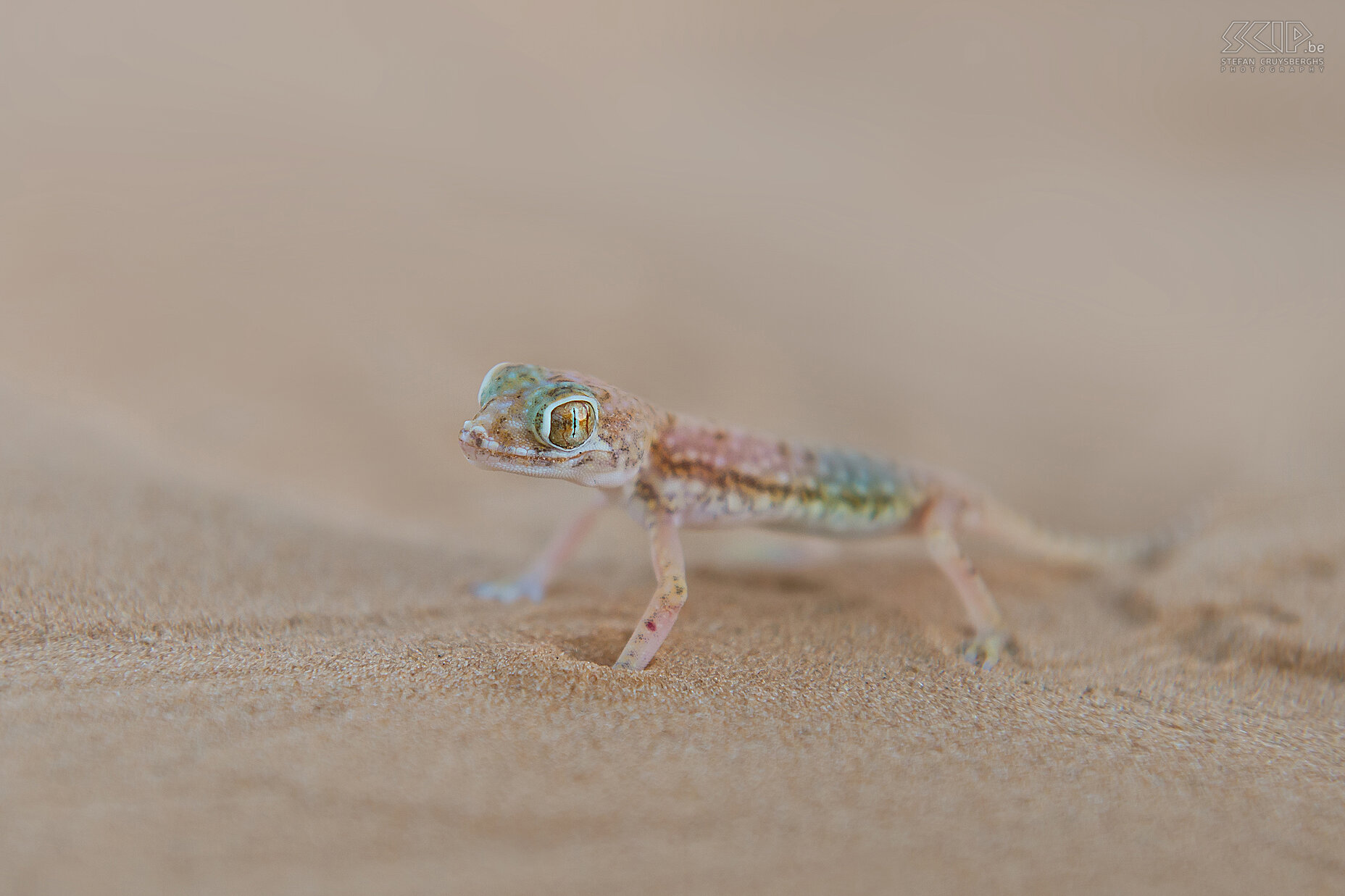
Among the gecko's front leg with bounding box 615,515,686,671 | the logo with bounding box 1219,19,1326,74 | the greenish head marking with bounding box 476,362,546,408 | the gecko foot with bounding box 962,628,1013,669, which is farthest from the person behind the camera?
the logo with bounding box 1219,19,1326,74

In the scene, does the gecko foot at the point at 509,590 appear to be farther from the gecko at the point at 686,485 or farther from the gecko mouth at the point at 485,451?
the gecko mouth at the point at 485,451

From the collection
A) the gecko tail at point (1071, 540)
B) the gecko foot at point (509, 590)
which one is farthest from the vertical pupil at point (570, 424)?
the gecko tail at point (1071, 540)

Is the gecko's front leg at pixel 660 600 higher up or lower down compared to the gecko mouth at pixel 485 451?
lower down

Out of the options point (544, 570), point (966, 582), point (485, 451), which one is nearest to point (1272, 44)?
point (966, 582)

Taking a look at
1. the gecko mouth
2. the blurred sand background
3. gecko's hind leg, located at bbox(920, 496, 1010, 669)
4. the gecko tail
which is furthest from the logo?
the gecko mouth

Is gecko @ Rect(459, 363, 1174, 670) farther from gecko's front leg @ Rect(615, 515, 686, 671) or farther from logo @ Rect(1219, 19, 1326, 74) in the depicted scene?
logo @ Rect(1219, 19, 1326, 74)

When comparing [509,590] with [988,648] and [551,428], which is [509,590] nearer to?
[551,428]

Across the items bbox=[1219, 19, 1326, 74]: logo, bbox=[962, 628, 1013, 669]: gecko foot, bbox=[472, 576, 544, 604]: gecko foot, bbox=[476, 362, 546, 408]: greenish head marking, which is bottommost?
bbox=[962, 628, 1013, 669]: gecko foot
